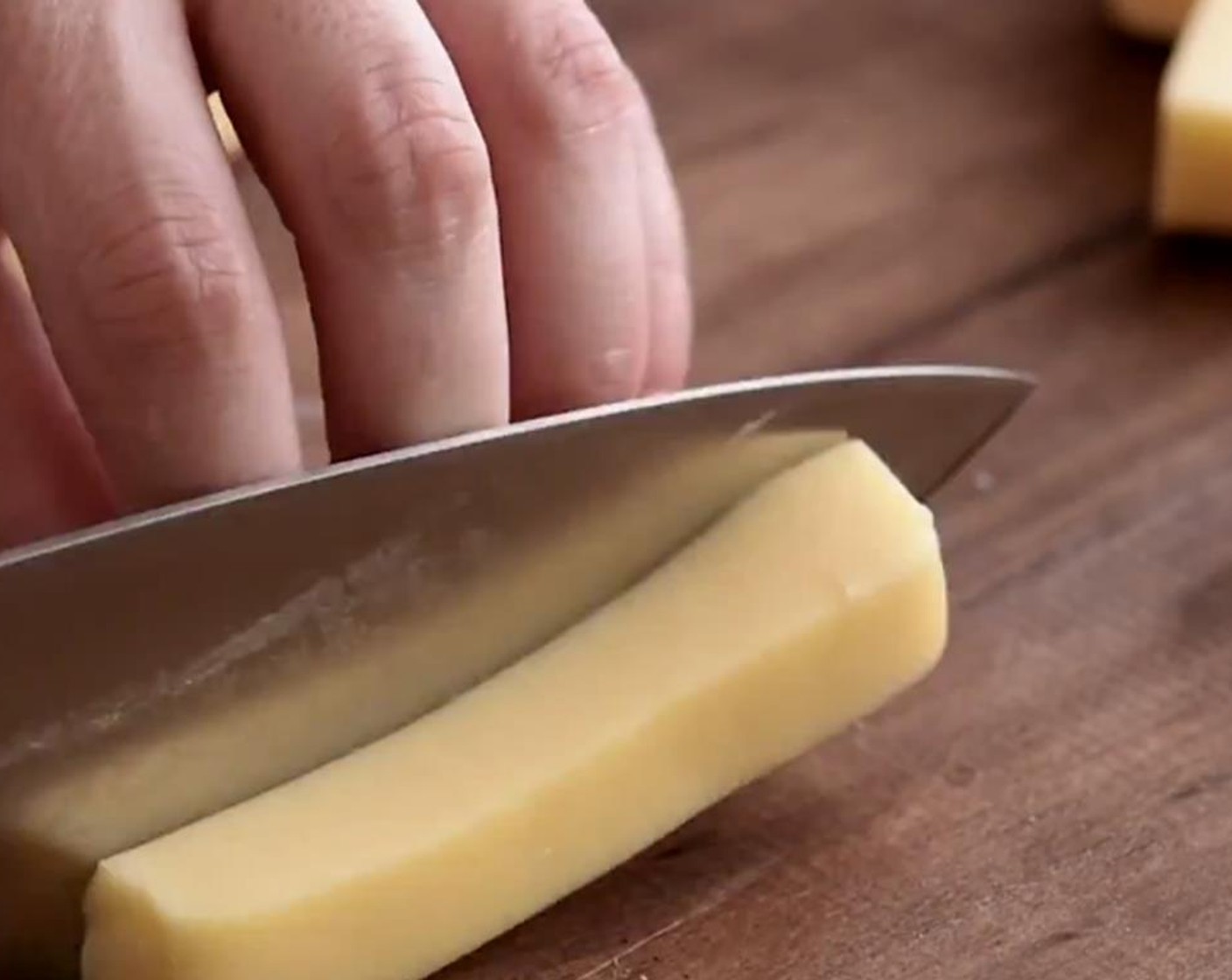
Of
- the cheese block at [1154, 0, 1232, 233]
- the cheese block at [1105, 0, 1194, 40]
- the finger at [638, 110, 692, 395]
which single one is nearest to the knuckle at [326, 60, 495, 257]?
the finger at [638, 110, 692, 395]

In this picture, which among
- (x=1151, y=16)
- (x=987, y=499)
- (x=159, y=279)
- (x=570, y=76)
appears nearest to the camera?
(x=159, y=279)

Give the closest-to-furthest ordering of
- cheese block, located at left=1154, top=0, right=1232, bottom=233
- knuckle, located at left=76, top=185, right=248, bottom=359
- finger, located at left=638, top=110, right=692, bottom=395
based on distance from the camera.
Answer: knuckle, located at left=76, top=185, right=248, bottom=359 < finger, located at left=638, top=110, right=692, bottom=395 < cheese block, located at left=1154, top=0, right=1232, bottom=233

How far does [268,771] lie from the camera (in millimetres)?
640

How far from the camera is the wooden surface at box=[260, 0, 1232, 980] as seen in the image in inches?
25.5

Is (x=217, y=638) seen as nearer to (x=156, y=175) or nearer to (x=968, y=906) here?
(x=156, y=175)

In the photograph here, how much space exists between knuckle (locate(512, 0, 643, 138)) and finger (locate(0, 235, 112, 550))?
18cm

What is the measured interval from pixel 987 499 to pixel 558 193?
0.25 metres

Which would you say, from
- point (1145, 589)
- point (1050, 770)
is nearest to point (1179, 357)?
point (1145, 589)

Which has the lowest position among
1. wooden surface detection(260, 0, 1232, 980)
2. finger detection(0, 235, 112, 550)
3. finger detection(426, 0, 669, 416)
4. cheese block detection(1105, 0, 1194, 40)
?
wooden surface detection(260, 0, 1232, 980)

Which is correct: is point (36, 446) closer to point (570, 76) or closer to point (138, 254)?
point (138, 254)

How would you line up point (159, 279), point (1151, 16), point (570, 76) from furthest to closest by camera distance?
point (1151, 16)
point (570, 76)
point (159, 279)

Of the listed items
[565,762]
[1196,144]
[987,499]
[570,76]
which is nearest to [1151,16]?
[1196,144]

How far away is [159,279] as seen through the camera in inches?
22.8

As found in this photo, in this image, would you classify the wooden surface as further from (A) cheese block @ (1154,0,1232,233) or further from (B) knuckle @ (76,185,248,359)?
(B) knuckle @ (76,185,248,359)
